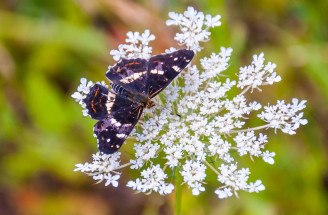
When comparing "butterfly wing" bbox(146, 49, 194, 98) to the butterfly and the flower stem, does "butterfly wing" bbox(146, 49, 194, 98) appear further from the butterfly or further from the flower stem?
the flower stem

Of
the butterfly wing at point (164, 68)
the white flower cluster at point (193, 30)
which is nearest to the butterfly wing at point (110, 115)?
the butterfly wing at point (164, 68)

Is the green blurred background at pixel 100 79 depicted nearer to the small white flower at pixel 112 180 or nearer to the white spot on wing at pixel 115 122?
the small white flower at pixel 112 180

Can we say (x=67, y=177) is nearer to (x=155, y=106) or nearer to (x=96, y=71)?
(x=96, y=71)

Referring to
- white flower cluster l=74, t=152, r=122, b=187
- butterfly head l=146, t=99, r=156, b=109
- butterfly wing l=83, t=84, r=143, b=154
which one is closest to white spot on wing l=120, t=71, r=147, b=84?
butterfly wing l=83, t=84, r=143, b=154

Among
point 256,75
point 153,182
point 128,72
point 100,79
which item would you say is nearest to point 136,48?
point 128,72

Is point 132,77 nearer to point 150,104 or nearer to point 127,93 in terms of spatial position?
point 127,93

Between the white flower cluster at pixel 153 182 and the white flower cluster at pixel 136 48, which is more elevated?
the white flower cluster at pixel 136 48

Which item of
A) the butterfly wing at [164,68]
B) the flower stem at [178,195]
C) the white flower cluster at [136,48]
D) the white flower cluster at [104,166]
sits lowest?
the flower stem at [178,195]
